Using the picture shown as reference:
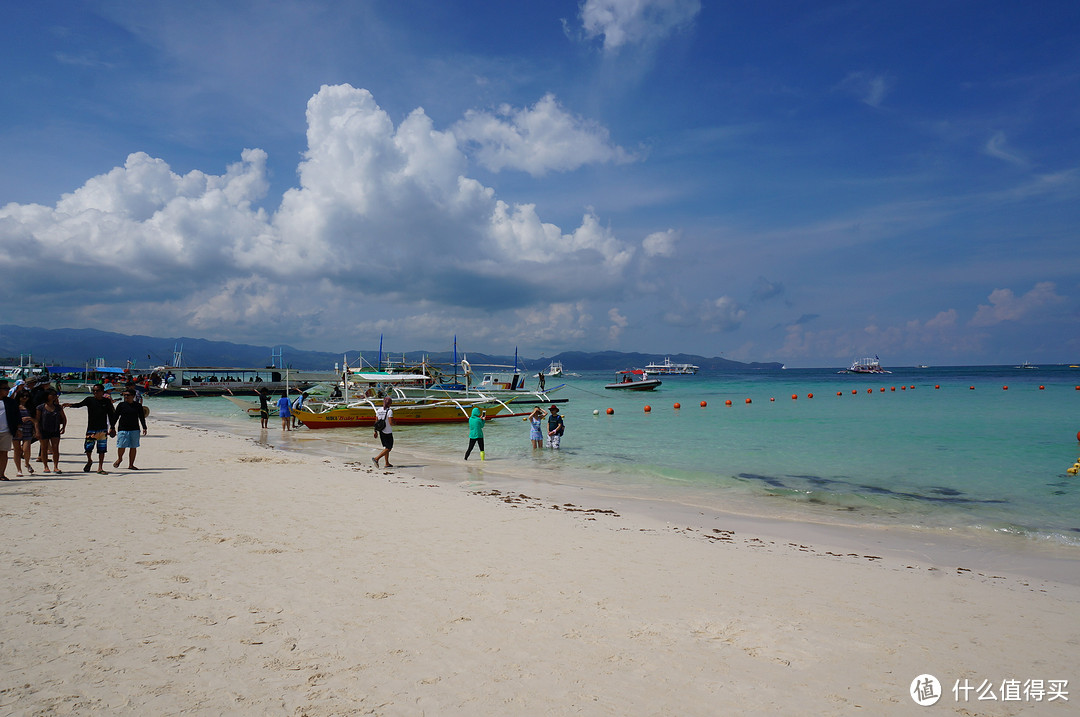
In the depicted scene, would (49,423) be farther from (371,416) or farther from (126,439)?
(371,416)

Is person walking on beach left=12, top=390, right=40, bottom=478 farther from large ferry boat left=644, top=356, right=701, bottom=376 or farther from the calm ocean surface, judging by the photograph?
large ferry boat left=644, top=356, right=701, bottom=376

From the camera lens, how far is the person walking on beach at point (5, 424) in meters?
9.44

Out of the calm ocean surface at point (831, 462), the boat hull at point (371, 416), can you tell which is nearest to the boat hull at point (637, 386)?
the calm ocean surface at point (831, 462)

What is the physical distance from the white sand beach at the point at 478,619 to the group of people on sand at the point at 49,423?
230 cm

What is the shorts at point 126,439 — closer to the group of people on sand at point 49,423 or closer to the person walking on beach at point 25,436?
the group of people on sand at point 49,423

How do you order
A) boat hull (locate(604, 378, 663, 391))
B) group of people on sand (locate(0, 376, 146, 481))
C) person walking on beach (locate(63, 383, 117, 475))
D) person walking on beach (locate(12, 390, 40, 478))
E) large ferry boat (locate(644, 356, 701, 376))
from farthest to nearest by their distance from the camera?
1. large ferry boat (locate(644, 356, 701, 376))
2. boat hull (locate(604, 378, 663, 391))
3. person walking on beach (locate(63, 383, 117, 475))
4. person walking on beach (locate(12, 390, 40, 478))
5. group of people on sand (locate(0, 376, 146, 481))

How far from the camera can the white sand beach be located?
3490 millimetres

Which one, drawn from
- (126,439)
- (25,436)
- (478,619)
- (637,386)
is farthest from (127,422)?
(637,386)

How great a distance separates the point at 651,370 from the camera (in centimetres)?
15325

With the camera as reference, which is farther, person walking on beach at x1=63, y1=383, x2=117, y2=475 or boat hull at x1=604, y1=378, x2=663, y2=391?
boat hull at x1=604, y1=378, x2=663, y2=391

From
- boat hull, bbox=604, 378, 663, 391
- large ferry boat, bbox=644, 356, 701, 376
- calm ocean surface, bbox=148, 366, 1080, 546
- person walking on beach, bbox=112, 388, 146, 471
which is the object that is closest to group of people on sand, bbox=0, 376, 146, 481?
person walking on beach, bbox=112, 388, 146, 471

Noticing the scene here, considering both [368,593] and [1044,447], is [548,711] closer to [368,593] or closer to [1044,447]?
[368,593]

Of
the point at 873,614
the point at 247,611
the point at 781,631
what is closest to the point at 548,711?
the point at 781,631

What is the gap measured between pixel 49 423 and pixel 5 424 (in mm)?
1121
